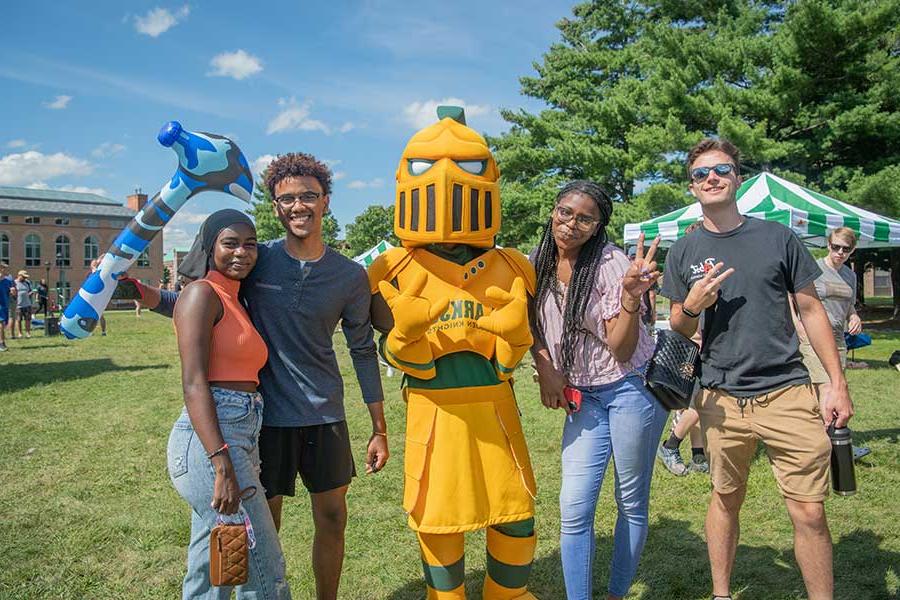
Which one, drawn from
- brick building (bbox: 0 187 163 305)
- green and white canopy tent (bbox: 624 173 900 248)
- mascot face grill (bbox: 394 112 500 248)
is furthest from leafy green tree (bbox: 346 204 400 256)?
mascot face grill (bbox: 394 112 500 248)

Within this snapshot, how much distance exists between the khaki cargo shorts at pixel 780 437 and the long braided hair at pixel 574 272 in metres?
0.67

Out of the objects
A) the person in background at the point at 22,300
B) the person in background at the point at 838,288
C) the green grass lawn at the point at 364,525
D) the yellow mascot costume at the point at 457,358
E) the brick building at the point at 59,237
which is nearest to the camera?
the yellow mascot costume at the point at 457,358

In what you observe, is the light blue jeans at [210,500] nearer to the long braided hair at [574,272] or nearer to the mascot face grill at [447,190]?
the mascot face grill at [447,190]

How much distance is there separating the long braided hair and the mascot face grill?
26 cm

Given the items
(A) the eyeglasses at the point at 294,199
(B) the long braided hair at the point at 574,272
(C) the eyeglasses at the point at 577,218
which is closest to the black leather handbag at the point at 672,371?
(B) the long braided hair at the point at 574,272

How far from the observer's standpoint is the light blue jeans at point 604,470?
2.60 m

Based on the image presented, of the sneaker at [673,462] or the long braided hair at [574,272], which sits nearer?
the long braided hair at [574,272]

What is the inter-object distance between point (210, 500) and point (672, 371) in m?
1.79

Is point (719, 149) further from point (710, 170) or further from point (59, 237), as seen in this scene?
point (59, 237)

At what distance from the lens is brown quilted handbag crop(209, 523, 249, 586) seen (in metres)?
2.00

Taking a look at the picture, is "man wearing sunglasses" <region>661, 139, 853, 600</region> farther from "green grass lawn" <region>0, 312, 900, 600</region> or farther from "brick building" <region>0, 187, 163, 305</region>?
"brick building" <region>0, 187, 163, 305</region>

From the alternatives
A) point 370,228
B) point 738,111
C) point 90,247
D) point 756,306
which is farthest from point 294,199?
point 90,247

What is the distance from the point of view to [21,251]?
57.8 meters

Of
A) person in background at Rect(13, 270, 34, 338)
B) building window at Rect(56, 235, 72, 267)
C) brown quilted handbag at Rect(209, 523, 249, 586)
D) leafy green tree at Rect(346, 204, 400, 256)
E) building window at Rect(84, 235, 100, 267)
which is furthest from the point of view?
building window at Rect(84, 235, 100, 267)
